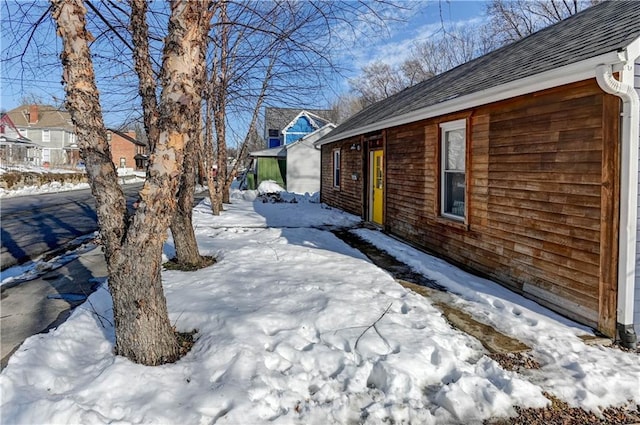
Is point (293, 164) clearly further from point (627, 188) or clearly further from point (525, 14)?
point (627, 188)

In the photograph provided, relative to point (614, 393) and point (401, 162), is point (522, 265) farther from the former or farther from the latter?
point (401, 162)

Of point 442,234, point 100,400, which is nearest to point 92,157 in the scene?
point 100,400

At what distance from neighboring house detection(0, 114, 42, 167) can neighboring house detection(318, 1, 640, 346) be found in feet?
128

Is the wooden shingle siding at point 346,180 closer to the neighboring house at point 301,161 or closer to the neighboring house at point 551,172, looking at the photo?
the neighboring house at point 551,172

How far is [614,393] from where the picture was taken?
2.87 m

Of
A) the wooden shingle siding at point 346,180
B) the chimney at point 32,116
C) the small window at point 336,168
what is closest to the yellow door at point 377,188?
the wooden shingle siding at point 346,180

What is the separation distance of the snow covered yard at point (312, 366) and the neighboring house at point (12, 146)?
38938mm

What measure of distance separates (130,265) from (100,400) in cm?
93

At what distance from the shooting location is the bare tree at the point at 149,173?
113 inches

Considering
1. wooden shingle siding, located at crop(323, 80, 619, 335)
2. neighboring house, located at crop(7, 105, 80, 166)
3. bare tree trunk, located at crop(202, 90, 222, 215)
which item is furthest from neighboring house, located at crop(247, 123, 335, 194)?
neighboring house, located at crop(7, 105, 80, 166)

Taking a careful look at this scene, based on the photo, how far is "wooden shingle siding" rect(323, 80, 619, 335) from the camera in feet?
12.5

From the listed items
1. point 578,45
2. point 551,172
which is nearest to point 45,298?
point 551,172

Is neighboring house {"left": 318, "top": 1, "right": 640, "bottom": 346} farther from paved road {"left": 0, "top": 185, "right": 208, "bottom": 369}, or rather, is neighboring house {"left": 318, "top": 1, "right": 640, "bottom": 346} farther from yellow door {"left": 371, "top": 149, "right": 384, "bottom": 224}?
paved road {"left": 0, "top": 185, "right": 208, "bottom": 369}

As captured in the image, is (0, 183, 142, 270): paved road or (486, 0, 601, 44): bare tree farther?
(486, 0, 601, 44): bare tree
